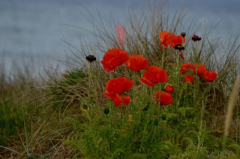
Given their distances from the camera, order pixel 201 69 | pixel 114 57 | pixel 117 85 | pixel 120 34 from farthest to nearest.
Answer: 1. pixel 120 34
2. pixel 201 69
3. pixel 114 57
4. pixel 117 85

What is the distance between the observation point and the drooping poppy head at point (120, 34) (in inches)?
171

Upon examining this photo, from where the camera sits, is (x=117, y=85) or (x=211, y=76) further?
(x=211, y=76)

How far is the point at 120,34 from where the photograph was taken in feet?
14.5

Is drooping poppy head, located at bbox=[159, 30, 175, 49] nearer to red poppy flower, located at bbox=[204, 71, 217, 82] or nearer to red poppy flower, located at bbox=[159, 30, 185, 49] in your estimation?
red poppy flower, located at bbox=[159, 30, 185, 49]

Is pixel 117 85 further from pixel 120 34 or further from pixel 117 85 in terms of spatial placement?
pixel 120 34

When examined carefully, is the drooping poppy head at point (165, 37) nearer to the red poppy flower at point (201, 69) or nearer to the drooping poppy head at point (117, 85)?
the red poppy flower at point (201, 69)

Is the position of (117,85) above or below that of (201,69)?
below

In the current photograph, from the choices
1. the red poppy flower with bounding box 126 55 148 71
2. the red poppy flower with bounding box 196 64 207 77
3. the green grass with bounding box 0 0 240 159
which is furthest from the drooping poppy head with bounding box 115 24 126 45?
the red poppy flower with bounding box 126 55 148 71

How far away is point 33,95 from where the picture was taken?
487 cm

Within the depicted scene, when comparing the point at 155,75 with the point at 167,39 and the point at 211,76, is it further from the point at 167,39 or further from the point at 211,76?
the point at 211,76

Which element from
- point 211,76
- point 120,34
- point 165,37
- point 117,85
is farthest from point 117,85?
point 120,34

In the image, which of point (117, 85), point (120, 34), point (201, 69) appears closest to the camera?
point (117, 85)

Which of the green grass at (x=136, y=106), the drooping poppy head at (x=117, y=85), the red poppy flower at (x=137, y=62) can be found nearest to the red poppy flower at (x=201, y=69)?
the green grass at (x=136, y=106)

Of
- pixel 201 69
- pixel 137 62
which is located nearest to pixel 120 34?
pixel 201 69
